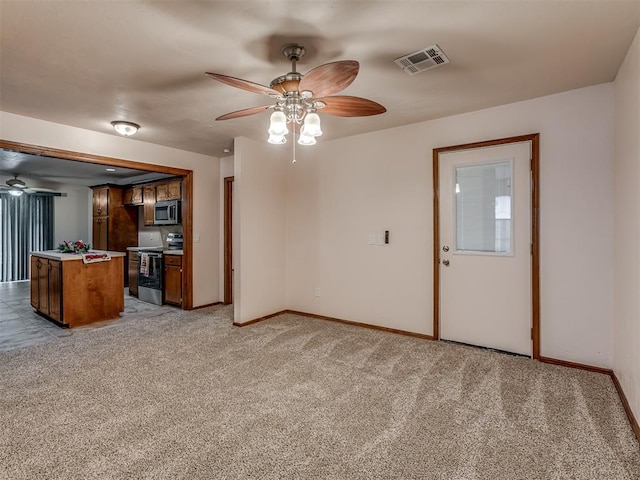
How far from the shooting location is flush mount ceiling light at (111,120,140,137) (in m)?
3.76

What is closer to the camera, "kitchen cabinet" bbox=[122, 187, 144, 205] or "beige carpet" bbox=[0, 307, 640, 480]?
"beige carpet" bbox=[0, 307, 640, 480]

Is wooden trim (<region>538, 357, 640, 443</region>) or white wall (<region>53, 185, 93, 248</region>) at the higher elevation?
white wall (<region>53, 185, 93, 248</region>)

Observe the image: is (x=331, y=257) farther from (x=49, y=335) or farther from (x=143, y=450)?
(x=49, y=335)

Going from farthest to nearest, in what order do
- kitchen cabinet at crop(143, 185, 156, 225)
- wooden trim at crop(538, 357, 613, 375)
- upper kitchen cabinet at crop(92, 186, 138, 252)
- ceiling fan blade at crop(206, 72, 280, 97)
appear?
1. upper kitchen cabinet at crop(92, 186, 138, 252)
2. kitchen cabinet at crop(143, 185, 156, 225)
3. wooden trim at crop(538, 357, 613, 375)
4. ceiling fan blade at crop(206, 72, 280, 97)

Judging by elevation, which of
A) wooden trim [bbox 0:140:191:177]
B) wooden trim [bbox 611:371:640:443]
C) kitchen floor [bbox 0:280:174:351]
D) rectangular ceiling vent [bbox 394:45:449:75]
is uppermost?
rectangular ceiling vent [bbox 394:45:449:75]

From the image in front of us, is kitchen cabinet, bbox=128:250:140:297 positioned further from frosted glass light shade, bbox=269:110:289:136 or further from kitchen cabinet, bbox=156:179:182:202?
frosted glass light shade, bbox=269:110:289:136

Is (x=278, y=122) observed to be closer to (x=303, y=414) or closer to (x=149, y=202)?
(x=303, y=414)

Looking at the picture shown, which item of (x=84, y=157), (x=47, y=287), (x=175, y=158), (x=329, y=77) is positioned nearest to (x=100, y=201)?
(x=47, y=287)

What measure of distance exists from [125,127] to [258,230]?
6.28 feet

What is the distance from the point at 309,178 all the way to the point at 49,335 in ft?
12.1

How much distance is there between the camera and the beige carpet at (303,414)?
183 centimetres

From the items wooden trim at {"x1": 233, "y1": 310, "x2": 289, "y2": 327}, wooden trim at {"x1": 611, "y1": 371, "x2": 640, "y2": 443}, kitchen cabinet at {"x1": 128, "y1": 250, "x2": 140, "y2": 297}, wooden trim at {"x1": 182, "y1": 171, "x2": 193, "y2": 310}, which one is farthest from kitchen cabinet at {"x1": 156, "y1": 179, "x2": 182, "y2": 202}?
wooden trim at {"x1": 611, "y1": 371, "x2": 640, "y2": 443}

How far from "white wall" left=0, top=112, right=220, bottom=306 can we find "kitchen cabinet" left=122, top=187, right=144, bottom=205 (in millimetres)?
2205

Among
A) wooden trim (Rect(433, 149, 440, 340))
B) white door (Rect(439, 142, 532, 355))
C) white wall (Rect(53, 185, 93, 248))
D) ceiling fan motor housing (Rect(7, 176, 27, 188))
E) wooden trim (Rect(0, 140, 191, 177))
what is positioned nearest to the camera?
white door (Rect(439, 142, 532, 355))
